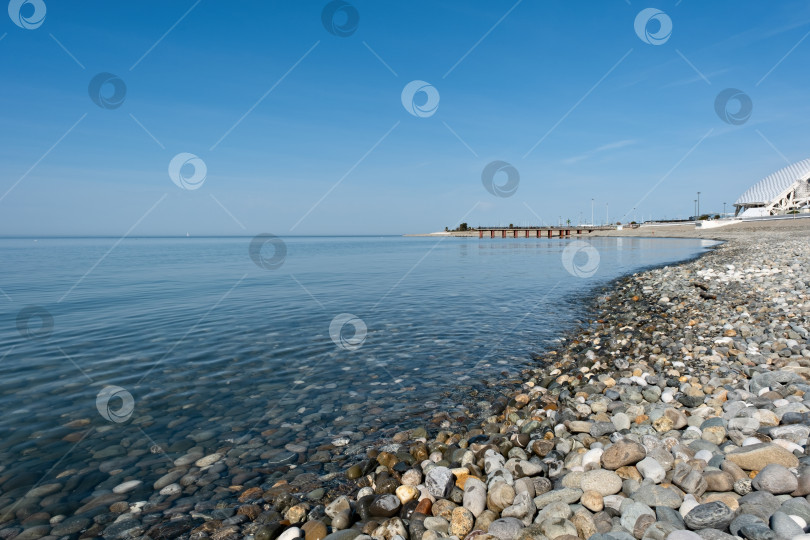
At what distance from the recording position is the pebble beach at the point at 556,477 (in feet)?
12.5

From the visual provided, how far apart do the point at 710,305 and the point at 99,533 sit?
54.2ft

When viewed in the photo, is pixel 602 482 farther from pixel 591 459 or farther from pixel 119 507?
pixel 119 507

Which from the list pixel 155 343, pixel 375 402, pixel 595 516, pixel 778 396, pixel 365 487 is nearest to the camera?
pixel 595 516

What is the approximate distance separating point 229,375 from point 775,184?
159m

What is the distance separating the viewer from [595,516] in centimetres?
396

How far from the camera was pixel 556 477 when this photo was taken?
484 cm

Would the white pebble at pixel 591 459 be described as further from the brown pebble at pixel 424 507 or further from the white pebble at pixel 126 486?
the white pebble at pixel 126 486

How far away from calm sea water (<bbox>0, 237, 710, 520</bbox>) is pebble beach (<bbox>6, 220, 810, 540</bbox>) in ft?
0.84

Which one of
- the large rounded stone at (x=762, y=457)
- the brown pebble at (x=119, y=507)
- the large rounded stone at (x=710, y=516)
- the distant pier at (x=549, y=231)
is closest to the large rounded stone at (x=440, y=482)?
the large rounded stone at (x=710, y=516)

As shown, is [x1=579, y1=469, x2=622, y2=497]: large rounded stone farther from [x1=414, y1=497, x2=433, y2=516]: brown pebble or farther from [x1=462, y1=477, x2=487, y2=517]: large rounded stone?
[x1=414, y1=497, x2=433, y2=516]: brown pebble

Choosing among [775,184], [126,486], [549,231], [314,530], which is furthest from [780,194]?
[126,486]

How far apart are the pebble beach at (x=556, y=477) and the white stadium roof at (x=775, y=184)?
143 meters

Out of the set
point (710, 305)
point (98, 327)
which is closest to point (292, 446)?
point (98, 327)

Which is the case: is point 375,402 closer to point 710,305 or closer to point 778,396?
point 778,396
